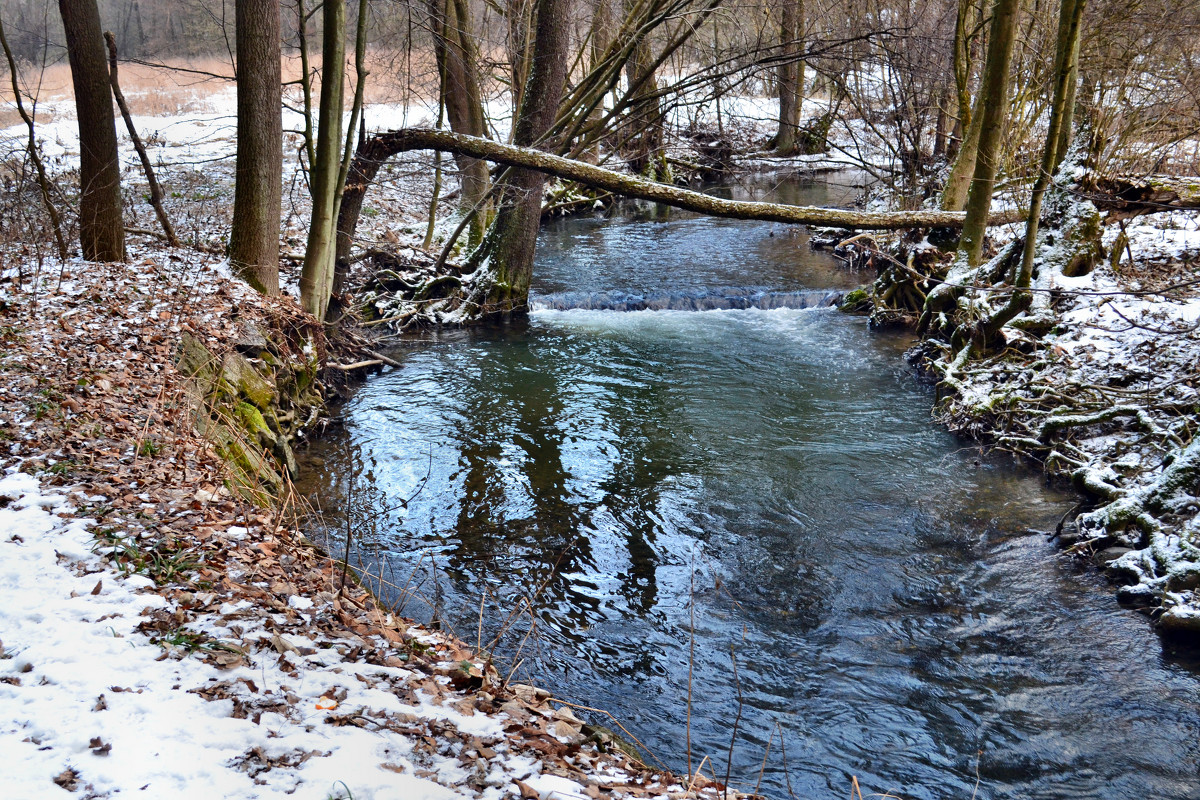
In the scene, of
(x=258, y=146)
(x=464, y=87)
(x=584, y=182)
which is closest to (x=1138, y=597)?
(x=584, y=182)

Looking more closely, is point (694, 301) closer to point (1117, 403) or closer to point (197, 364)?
point (1117, 403)

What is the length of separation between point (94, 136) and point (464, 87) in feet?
24.9

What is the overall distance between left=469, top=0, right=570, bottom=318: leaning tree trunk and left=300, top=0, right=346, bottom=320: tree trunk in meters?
3.45

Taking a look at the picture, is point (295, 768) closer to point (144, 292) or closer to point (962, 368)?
point (144, 292)

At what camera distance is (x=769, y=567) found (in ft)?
20.4

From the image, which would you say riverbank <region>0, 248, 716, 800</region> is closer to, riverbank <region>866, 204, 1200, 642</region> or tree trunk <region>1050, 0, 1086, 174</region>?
riverbank <region>866, 204, 1200, 642</region>

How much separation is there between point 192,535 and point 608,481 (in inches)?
167

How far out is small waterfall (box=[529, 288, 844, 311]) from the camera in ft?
45.9

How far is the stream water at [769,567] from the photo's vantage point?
445 centimetres

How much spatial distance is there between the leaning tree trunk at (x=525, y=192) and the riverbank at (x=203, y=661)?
830 cm

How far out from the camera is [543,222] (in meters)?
20.7

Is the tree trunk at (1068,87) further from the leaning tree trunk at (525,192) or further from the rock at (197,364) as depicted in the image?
the rock at (197,364)

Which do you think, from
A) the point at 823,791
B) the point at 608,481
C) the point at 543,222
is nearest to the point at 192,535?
the point at 823,791

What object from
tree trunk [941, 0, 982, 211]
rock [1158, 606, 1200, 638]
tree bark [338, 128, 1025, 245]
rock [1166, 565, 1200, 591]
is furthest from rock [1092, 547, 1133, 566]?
tree trunk [941, 0, 982, 211]
